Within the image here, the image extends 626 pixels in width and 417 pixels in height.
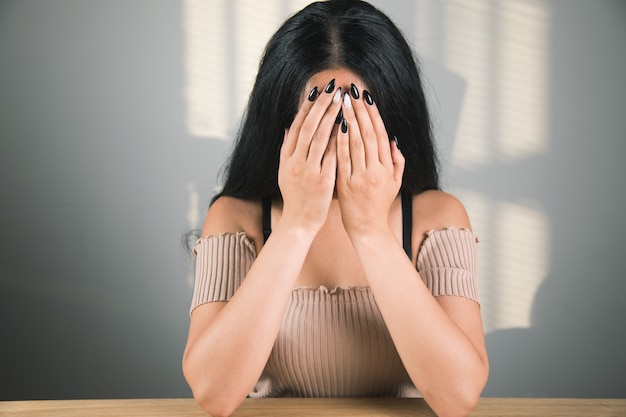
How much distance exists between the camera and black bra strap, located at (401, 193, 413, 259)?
1203 millimetres

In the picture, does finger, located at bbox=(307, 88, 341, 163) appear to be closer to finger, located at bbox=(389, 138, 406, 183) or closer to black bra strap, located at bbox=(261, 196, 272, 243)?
finger, located at bbox=(389, 138, 406, 183)

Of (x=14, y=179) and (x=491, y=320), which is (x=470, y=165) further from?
(x=14, y=179)

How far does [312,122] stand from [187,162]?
107cm

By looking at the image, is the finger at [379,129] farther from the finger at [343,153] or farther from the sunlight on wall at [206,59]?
the sunlight on wall at [206,59]

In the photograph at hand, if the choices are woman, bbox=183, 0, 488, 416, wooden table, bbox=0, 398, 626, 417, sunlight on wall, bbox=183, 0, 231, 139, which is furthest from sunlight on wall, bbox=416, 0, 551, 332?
wooden table, bbox=0, 398, 626, 417

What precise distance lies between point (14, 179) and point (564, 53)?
165cm

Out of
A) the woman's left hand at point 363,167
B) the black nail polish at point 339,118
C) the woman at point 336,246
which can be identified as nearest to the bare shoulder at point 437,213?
the woman at point 336,246

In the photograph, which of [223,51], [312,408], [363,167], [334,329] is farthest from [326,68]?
[223,51]

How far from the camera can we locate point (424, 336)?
97 centimetres

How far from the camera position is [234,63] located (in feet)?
6.51

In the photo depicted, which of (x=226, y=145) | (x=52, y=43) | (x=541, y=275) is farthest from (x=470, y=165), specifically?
(x=52, y=43)

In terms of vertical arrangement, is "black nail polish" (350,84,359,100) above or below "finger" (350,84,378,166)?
above

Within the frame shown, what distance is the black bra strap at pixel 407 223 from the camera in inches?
47.4

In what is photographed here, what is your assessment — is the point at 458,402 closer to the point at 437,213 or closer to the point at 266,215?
the point at 437,213
